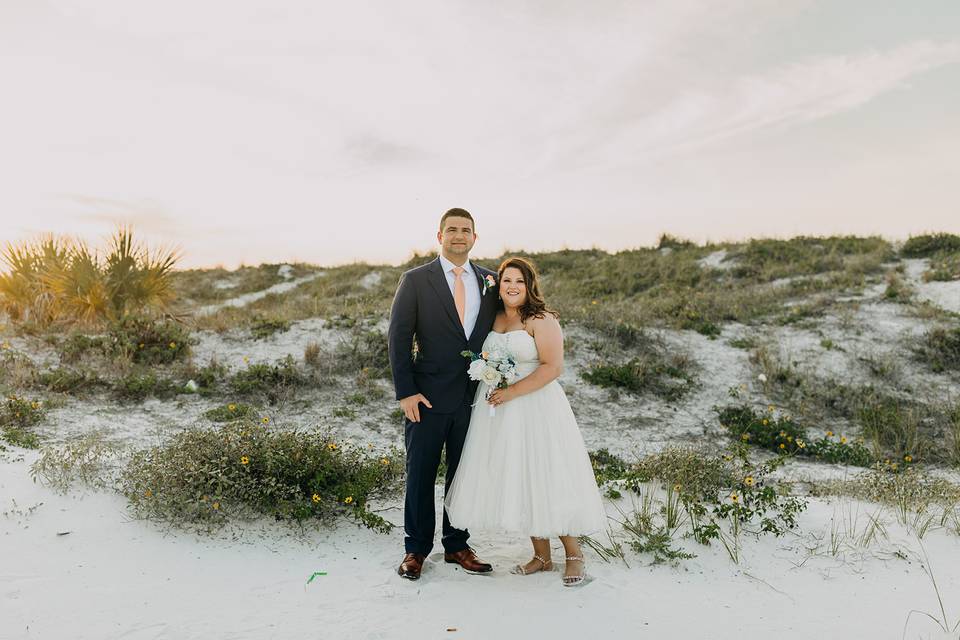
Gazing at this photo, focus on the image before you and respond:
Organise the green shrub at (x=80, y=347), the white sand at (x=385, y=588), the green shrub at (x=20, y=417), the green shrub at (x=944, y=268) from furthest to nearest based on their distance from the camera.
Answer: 1. the green shrub at (x=944, y=268)
2. the green shrub at (x=80, y=347)
3. the green shrub at (x=20, y=417)
4. the white sand at (x=385, y=588)

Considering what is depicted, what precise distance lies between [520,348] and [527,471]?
90cm

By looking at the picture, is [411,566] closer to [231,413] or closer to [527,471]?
[527,471]

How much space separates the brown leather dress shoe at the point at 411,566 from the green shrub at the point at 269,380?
18.0 ft

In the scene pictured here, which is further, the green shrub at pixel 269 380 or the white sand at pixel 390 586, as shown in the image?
the green shrub at pixel 269 380

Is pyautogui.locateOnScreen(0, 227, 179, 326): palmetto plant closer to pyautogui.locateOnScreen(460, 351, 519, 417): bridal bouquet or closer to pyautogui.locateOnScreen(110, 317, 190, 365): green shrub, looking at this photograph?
pyautogui.locateOnScreen(110, 317, 190, 365): green shrub

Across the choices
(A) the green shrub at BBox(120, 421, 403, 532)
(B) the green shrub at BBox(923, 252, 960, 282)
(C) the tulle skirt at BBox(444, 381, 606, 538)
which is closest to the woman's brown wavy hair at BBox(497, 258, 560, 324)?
(C) the tulle skirt at BBox(444, 381, 606, 538)

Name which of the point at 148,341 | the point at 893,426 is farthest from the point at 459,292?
the point at 148,341

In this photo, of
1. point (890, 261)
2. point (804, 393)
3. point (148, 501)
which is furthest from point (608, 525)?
point (890, 261)

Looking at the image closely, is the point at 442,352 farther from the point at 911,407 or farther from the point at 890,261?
the point at 890,261

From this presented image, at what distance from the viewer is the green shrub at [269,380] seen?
32.5 feet

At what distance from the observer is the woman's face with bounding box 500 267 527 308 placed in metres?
4.77

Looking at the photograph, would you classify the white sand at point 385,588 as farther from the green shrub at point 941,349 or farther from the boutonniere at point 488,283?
the green shrub at point 941,349

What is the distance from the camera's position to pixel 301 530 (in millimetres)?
5551

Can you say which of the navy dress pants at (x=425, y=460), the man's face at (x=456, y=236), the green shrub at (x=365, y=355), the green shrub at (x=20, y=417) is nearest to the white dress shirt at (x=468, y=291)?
the man's face at (x=456, y=236)
